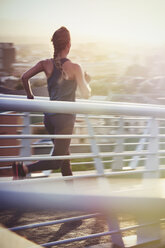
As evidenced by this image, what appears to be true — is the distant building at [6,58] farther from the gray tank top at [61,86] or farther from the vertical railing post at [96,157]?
the vertical railing post at [96,157]

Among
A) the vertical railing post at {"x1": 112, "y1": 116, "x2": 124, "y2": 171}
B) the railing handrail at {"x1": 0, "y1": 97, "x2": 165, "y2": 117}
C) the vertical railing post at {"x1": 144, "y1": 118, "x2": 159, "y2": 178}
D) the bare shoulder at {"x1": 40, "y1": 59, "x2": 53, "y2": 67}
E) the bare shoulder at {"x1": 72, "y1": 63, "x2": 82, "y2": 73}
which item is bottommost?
the vertical railing post at {"x1": 112, "y1": 116, "x2": 124, "y2": 171}

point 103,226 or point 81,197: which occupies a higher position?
point 81,197

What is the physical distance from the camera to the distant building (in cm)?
566

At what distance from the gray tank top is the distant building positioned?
224cm

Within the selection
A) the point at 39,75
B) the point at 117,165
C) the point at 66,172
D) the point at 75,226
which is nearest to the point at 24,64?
the point at 39,75

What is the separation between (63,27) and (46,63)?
0.38 metres

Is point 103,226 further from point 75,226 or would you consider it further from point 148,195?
point 148,195

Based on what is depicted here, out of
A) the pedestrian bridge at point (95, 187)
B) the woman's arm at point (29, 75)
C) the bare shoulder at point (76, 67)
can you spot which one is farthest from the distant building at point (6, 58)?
the bare shoulder at point (76, 67)

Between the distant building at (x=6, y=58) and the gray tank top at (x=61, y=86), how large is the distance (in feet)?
7.35

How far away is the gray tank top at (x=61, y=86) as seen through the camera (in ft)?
10.8

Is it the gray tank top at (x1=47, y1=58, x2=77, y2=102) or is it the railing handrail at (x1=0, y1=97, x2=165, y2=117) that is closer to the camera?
the railing handrail at (x1=0, y1=97, x2=165, y2=117)

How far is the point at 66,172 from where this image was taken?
3617mm

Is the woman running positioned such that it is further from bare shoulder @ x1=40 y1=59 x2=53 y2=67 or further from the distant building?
the distant building

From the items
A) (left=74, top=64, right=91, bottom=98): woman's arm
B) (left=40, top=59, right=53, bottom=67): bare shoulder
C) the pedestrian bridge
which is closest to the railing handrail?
the pedestrian bridge
